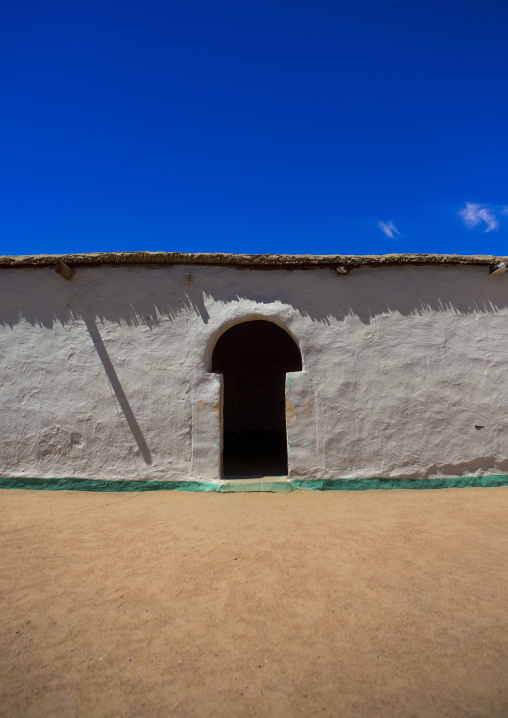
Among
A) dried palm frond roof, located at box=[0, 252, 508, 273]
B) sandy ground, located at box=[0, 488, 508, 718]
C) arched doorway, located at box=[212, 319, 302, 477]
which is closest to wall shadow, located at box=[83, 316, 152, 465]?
dried palm frond roof, located at box=[0, 252, 508, 273]

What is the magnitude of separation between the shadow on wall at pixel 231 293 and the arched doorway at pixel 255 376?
16.4ft

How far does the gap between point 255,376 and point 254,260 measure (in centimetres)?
588

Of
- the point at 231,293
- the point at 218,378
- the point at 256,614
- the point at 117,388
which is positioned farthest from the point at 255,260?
the point at 256,614

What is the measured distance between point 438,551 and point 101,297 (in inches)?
214

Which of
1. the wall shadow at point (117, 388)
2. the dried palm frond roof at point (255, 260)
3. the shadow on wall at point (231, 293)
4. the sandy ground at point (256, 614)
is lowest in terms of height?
the sandy ground at point (256, 614)

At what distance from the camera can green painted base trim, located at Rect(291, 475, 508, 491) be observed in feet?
18.3

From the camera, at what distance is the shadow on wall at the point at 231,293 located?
19.6ft

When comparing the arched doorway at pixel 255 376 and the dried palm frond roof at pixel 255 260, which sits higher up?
the dried palm frond roof at pixel 255 260

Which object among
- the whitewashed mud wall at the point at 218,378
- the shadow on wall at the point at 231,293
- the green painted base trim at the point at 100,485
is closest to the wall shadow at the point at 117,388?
the whitewashed mud wall at the point at 218,378

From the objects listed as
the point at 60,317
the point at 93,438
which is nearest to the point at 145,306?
the point at 60,317

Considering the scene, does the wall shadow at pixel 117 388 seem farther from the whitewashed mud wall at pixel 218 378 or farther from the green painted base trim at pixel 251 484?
the green painted base trim at pixel 251 484

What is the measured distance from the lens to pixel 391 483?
5.63 metres

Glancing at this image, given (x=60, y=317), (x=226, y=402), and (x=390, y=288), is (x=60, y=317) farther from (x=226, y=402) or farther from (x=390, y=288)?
(x=226, y=402)

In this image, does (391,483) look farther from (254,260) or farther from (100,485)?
(100,485)
